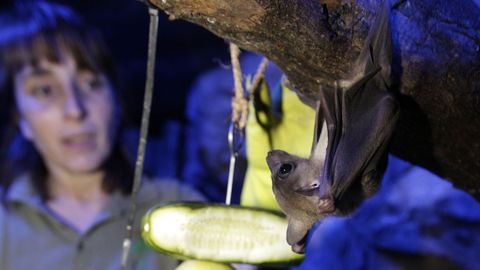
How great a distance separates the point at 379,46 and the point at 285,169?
183 mm

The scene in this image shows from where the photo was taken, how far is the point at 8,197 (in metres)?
1.71

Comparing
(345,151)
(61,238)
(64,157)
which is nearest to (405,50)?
(345,151)

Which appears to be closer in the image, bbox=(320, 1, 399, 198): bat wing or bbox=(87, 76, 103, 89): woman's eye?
bbox=(320, 1, 399, 198): bat wing

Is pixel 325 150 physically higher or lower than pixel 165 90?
higher

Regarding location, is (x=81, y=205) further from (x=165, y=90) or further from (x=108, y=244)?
(x=165, y=90)

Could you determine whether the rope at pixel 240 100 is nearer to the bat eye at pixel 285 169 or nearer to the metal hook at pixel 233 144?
the metal hook at pixel 233 144

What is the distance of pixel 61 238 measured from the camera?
1.66 meters

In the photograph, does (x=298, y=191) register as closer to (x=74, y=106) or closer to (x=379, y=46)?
(x=379, y=46)

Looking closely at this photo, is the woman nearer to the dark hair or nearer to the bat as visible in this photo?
the dark hair

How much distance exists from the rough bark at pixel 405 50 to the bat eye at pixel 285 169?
134 mm

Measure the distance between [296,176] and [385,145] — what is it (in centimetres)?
11

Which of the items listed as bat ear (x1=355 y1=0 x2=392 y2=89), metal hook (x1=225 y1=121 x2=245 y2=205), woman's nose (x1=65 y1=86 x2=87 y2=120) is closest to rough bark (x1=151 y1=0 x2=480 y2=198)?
bat ear (x1=355 y1=0 x2=392 y2=89)

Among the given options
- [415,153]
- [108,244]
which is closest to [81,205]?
[108,244]

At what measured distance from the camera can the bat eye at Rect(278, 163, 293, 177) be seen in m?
0.55
